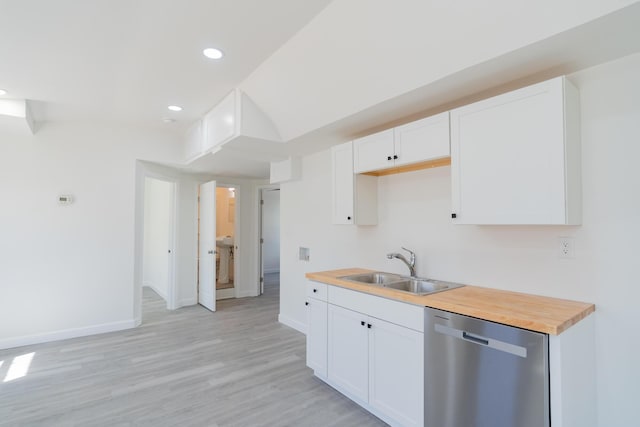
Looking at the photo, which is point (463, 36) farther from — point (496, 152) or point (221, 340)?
point (221, 340)

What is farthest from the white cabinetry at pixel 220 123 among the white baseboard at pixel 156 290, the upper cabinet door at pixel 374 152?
the white baseboard at pixel 156 290

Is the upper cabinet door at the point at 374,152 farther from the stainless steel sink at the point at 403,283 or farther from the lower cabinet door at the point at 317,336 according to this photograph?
the lower cabinet door at the point at 317,336

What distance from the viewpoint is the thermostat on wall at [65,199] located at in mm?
3959

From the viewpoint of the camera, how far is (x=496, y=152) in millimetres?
1951

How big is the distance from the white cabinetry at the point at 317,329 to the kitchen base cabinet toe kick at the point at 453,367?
92mm

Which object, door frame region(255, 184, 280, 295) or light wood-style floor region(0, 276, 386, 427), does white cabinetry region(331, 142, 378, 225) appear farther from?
door frame region(255, 184, 280, 295)

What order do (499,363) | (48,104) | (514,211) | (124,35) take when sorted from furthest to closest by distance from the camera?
(48,104)
(124,35)
(514,211)
(499,363)

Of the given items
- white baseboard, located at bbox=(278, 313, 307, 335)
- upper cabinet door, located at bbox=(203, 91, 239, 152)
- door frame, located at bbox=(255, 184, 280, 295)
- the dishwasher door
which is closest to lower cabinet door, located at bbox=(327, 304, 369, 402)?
the dishwasher door

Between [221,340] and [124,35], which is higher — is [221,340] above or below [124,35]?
below

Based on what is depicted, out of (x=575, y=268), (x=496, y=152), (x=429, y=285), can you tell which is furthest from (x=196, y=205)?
(x=575, y=268)

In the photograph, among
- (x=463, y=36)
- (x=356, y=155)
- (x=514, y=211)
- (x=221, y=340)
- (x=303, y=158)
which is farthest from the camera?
(x=303, y=158)

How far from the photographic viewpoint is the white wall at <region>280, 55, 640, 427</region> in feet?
5.62

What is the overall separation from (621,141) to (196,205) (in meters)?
5.45

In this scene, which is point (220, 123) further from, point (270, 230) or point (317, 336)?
point (270, 230)
